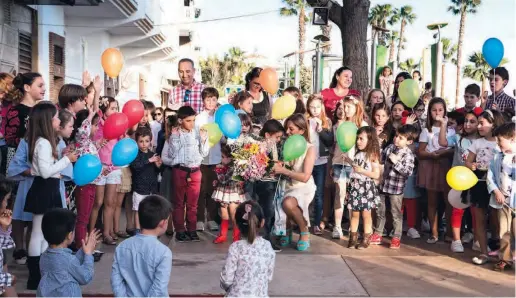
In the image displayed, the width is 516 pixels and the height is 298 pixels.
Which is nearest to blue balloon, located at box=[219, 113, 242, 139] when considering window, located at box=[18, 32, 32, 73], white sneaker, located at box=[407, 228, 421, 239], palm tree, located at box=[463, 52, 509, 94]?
white sneaker, located at box=[407, 228, 421, 239]

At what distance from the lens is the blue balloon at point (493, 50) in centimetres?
742

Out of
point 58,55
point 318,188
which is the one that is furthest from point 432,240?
point 58,55

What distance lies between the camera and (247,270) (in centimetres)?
389

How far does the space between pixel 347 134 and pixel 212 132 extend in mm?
1540

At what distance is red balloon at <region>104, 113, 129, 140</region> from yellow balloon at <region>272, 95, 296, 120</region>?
1.94 meters

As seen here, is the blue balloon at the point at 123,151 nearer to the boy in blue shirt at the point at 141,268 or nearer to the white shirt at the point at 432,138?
the boy in blue shirt at the point at 141,268

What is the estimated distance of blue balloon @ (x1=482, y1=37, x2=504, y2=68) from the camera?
742 cm

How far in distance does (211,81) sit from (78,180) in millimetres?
55073

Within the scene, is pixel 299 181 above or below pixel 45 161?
below

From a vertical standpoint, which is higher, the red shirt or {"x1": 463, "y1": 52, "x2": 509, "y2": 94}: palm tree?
{"x1": 463, "y1": 52, "x2": 509, "y2": 94}: palm tree

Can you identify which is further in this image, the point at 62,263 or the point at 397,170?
the point at 397,170

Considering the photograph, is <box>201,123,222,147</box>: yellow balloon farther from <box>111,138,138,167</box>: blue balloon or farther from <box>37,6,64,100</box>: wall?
<box>37,6,64,100</box>: wall

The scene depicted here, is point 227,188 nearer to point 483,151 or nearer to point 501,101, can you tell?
point 483,151

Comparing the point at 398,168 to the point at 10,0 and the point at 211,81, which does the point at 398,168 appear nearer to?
the point at 10,0
